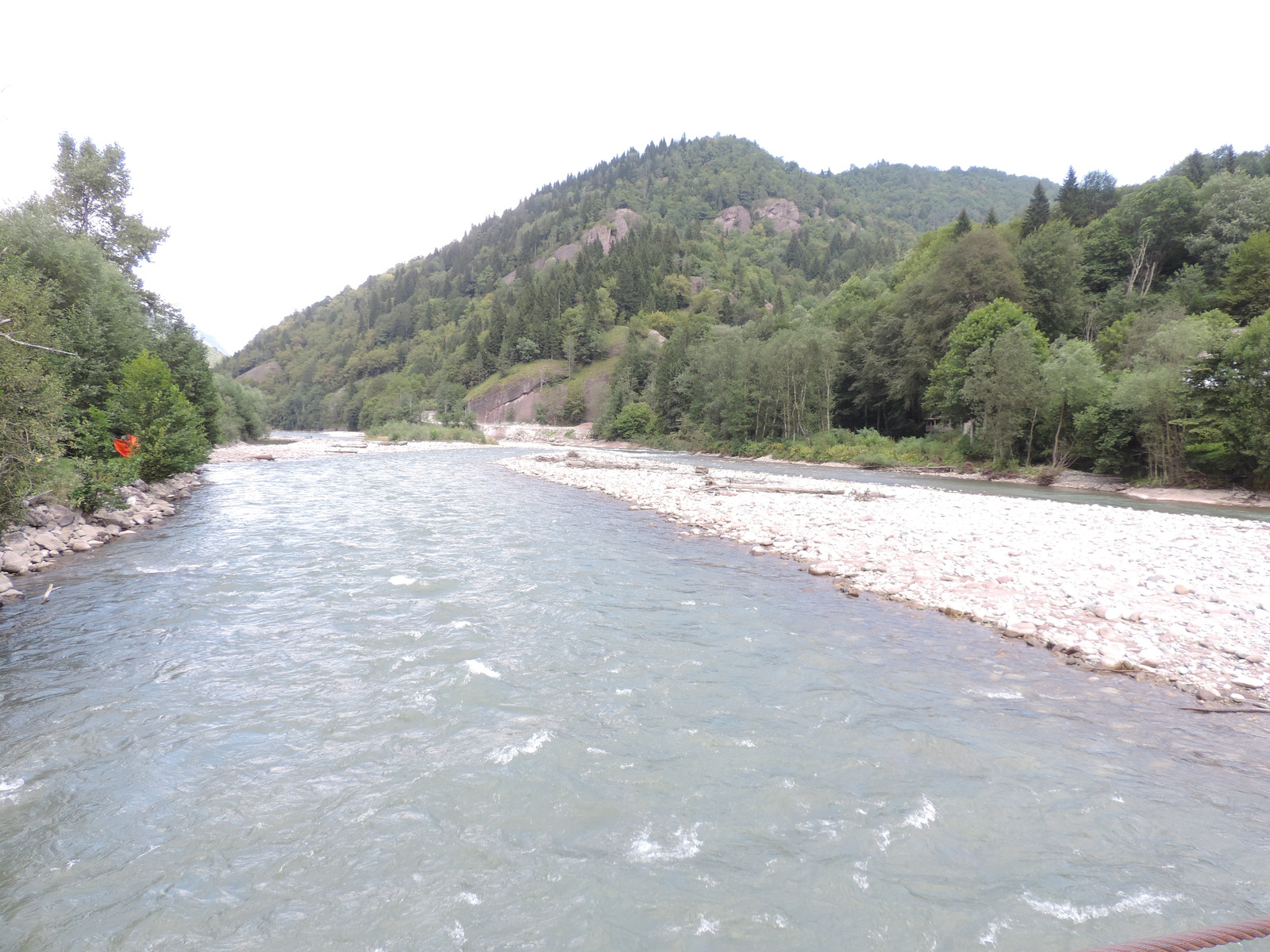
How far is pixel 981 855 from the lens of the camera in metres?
4.21

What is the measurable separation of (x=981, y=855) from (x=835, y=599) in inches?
243

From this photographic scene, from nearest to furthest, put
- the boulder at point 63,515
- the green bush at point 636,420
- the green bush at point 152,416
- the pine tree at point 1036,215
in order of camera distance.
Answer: the boulder at point 63,515, the green bush at point 152,416, the pine tree at point 1036,215, the green bush at point 636,420

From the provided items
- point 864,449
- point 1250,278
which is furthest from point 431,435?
point 1250,278

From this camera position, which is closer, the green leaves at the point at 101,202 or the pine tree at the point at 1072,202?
the green leaves at the point at 101,202

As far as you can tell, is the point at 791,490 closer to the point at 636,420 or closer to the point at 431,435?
the point at 636,420

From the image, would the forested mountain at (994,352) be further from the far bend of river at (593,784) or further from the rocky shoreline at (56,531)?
the rocky shoreline at (56,531)

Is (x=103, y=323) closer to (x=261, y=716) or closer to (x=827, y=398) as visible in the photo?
(x=261, y=716)

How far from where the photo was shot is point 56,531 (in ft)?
46.3

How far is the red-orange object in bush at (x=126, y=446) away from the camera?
66.7ft

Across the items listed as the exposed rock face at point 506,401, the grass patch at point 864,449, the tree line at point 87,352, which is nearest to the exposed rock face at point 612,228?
the exposed rock face at point 506,401

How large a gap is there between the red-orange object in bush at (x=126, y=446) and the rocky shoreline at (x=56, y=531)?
3.89ft

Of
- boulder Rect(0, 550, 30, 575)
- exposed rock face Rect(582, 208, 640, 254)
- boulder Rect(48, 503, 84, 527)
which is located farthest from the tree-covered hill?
boulder Rect(0, 550, 30, 575)

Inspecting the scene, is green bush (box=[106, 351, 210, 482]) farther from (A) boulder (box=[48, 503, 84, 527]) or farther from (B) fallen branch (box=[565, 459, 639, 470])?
Answer: (B) fallen branch (box=[565, 459, 639, 470])

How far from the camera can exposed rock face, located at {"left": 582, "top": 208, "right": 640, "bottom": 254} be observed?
18062 cm
